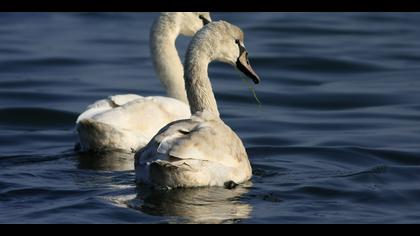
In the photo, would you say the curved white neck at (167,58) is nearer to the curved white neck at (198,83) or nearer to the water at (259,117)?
the water at (259,117)

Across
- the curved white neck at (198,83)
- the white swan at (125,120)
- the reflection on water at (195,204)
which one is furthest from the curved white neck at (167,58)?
the reflection on water at (195,204)

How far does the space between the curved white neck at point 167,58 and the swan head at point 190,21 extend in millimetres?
199

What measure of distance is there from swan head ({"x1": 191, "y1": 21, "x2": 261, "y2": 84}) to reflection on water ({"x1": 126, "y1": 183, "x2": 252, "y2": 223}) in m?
1.97

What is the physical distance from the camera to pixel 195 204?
1062 cm

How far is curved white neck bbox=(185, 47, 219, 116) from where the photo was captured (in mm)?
12461

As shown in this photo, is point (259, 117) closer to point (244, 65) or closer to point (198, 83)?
point (244, 65)

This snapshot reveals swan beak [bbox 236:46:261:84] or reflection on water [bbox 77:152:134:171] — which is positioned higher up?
swan beak [bbox 236:46:261:84]

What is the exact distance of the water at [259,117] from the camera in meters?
10.7

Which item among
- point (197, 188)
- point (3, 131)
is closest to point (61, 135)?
point (3, 131)

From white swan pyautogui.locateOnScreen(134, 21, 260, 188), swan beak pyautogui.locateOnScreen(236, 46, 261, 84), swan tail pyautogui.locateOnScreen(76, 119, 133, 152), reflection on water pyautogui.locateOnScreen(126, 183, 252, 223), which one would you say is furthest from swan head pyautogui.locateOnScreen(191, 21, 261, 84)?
reflection on water pyautogui.locateOnScreen(126, 183, 252, 223)

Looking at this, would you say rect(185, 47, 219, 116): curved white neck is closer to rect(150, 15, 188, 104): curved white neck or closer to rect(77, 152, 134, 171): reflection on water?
rect(77, 152, 134, 171): reflection on water

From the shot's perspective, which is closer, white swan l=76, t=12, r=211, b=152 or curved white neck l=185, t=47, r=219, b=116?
A: curved white neck l=185, t=47, r=219, b=116

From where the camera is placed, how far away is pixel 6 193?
1109 cm

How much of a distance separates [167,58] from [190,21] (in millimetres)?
847
